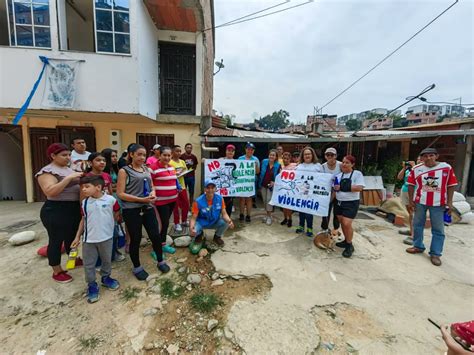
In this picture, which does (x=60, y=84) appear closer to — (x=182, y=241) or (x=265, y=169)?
(x=182, y=241)

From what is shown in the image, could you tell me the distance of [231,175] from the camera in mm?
4387

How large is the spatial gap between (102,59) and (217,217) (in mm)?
4625

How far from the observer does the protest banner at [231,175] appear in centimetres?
434

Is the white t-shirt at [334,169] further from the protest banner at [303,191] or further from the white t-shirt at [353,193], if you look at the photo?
the white t-shirt at [353,193]

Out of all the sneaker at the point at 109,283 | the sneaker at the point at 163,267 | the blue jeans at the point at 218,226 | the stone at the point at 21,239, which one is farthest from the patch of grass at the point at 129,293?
the stone at the point at 21,239

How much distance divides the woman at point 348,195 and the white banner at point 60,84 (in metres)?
5.96

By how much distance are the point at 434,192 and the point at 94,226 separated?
481 centimetres

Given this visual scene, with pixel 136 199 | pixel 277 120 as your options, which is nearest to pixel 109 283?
pixel 136 199

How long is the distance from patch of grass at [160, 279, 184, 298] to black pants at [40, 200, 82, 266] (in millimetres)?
1303

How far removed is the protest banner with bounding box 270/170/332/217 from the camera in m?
3.72

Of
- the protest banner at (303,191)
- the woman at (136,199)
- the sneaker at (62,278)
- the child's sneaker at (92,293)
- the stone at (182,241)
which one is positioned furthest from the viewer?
the protest banner at (303,191)

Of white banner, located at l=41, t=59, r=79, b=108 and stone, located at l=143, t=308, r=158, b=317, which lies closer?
stone, located at l=143, t=308, r=158, b=317

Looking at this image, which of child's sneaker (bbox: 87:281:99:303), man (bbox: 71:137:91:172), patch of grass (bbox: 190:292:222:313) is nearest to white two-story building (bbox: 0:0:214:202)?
man (bbox: 71:137:91:172)

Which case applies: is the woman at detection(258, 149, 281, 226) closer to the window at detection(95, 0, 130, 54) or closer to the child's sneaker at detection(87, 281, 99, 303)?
the child's sneaker at detection(87, 281, 99, 303)
